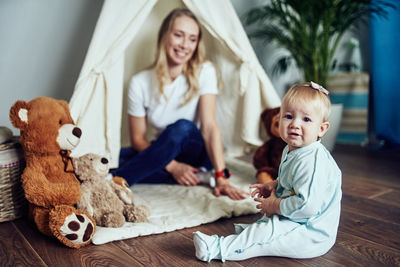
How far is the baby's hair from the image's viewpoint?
0.93 metres

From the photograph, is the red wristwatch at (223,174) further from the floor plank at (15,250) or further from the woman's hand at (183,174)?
the floor plank at (15,250)

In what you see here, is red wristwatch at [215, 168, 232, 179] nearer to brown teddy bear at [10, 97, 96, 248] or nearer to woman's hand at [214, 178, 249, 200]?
woman's hand at [214, 178, 249, 200]

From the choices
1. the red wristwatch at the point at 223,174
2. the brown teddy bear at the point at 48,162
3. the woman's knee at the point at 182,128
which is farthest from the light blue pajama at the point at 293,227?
the woman's knee at the point at 182,128

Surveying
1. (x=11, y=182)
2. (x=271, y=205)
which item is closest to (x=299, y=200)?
(x=271, y=205)

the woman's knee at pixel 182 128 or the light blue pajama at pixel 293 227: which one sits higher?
the woman's knee at pixel 182 128

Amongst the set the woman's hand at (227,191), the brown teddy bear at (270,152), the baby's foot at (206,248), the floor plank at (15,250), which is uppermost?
the brown teddy bear at (270,152)

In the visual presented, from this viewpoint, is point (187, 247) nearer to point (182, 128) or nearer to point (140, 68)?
point (182, 128)

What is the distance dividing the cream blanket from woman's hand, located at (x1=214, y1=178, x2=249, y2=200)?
26mm

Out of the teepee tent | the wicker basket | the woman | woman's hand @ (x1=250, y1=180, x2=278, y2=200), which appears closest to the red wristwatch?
the woman

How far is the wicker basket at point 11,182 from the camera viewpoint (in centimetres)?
125

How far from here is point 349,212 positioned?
135 centimetres

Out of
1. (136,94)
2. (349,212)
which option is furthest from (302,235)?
(136,94)

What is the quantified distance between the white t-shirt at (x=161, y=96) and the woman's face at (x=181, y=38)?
12 cm

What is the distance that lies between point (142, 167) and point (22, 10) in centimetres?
95
